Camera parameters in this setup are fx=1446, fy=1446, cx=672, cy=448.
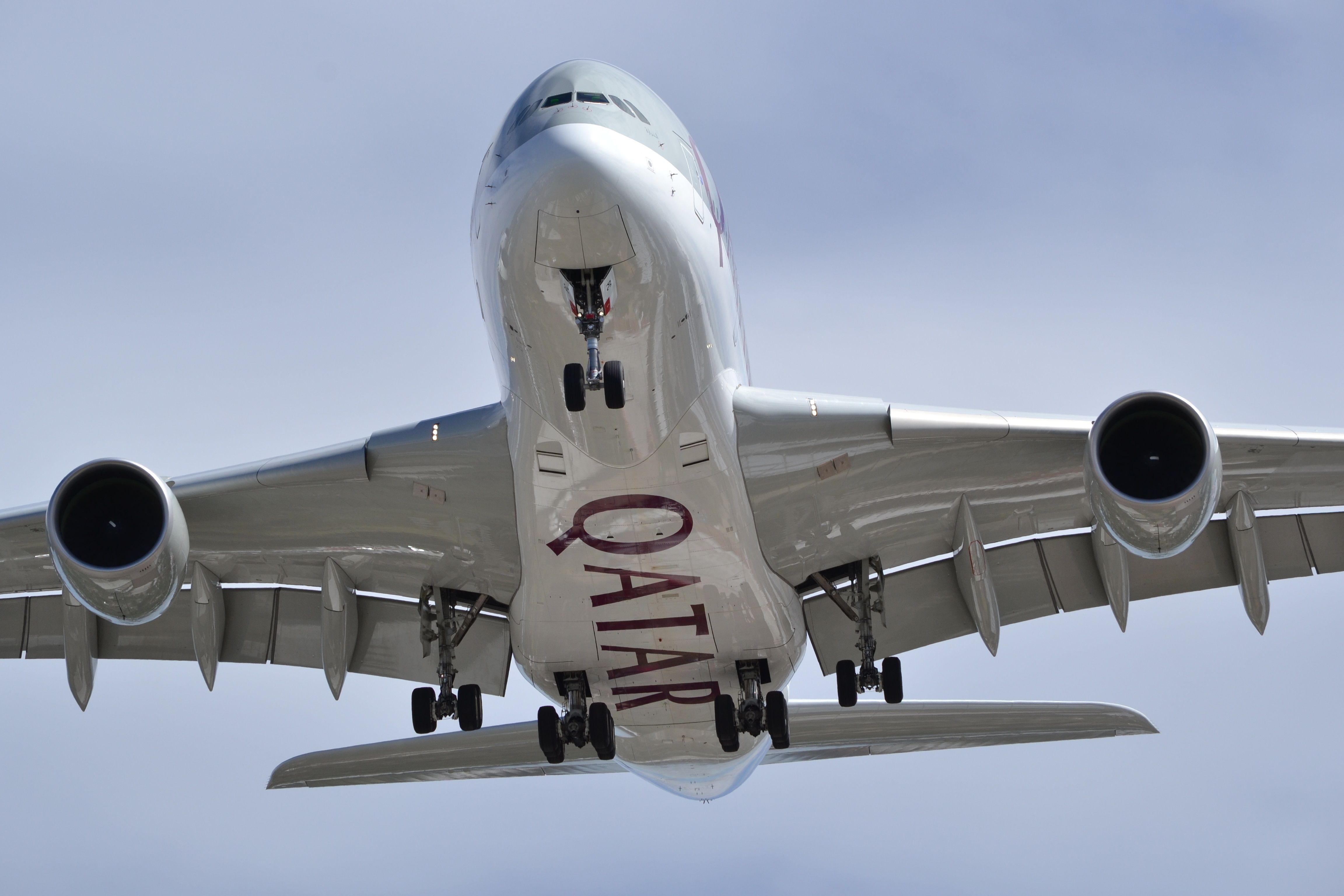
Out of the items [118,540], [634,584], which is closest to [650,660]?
[634,584]

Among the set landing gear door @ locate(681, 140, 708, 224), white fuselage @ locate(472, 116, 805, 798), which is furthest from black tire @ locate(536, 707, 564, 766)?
landing gear door @ locate(681, 140, 708, 224)

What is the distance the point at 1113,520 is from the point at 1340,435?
2849 millimetres

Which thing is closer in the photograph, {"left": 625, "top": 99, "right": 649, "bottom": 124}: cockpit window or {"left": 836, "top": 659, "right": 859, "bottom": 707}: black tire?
{"left": 625, "top": 99, "right": 649, "bottom": 124}: cockpit window

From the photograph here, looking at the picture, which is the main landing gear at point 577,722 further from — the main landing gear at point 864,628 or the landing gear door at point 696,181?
the landing gear door at point 696,181

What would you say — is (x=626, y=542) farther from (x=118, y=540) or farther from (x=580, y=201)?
(x=118, y=540)

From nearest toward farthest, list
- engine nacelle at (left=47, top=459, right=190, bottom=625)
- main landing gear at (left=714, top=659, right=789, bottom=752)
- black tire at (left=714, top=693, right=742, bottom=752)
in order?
1. engine nacelle at (left=47, top=459, right=190, bottom=625)
2. main landing gear at (left=714, top=659, right=789, bottom=752)
3. black tire at (left=714, top=693, right=742, bottom=752)

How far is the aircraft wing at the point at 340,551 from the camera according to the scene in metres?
13.1

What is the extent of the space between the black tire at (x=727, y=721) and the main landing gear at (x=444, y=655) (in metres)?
2.58

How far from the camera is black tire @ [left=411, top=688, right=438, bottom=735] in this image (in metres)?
14.9

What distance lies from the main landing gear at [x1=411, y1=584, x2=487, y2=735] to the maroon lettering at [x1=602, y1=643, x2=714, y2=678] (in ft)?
5.10

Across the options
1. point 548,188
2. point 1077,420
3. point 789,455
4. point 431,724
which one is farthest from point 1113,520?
point 431,724

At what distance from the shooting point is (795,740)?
16.2 metres

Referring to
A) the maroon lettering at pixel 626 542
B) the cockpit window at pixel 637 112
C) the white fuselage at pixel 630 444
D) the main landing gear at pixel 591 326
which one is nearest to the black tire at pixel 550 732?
the white fuselage at pixel 630 444

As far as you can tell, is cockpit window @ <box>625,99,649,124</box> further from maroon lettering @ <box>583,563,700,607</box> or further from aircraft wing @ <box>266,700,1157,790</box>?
aircraft wing @ <box>266,700,1157,790</box>
